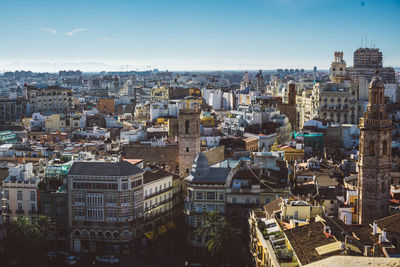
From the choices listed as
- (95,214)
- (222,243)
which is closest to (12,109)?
(95,214)

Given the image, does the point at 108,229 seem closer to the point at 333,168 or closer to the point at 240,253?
the point at 240,253

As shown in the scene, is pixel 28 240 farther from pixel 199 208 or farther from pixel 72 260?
pixel 199 208

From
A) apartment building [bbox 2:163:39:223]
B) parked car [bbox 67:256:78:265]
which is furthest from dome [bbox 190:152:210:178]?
apartment building [bbox 2:163:39:223]

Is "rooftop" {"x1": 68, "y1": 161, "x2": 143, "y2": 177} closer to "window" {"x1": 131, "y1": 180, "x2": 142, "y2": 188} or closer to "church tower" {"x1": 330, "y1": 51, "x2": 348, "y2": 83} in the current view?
"window" {"x1": 131, "y1": 180, "x2": 142, "y2": 188}

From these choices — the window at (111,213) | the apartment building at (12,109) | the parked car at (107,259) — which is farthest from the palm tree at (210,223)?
the apartment building at (12,109)

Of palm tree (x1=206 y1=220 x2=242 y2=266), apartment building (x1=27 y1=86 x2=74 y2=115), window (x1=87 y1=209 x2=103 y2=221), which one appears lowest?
palm tree (x1=206 y1=220 x2=242 y2=266)

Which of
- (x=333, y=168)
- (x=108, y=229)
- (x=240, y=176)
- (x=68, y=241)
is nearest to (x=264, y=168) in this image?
(x=240, y=176)
